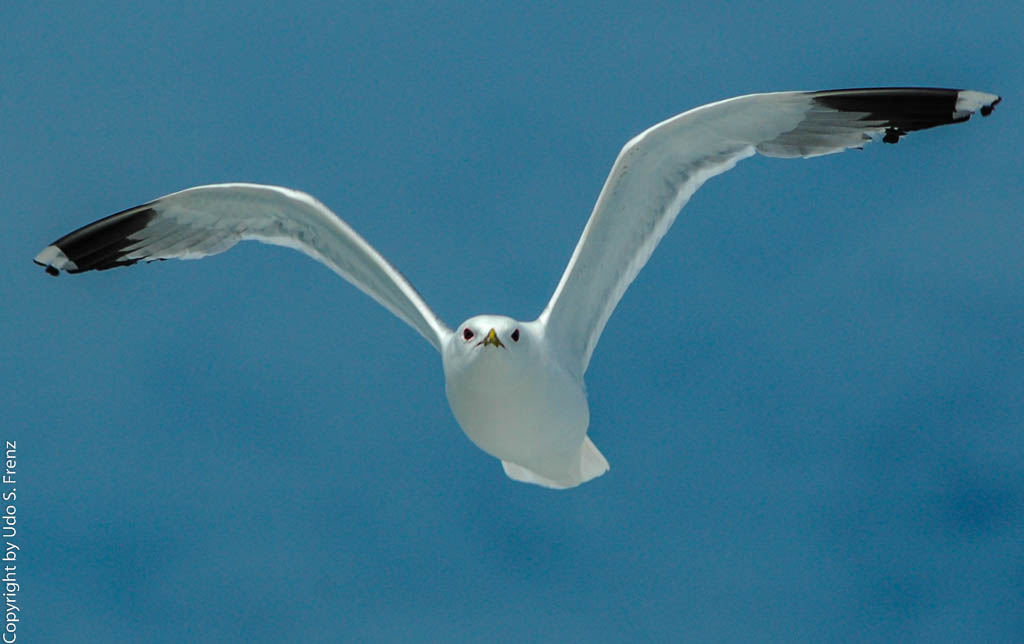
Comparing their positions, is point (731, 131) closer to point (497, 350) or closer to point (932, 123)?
point (932, 123)

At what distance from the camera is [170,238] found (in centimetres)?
1259

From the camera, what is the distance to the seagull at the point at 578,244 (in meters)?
10.6

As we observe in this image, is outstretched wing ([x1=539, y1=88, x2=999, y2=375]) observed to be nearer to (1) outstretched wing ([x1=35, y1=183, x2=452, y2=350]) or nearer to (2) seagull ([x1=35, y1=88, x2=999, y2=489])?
(2) seagull ([x1=35, y1=88, x2=999, y2=489])

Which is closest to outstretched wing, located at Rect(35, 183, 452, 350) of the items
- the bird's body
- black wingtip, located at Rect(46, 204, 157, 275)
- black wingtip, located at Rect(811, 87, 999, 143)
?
black wingtip, located at Rect(46, 204, 157, 275)

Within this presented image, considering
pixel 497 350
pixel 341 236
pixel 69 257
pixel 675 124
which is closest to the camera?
pixel 497 350

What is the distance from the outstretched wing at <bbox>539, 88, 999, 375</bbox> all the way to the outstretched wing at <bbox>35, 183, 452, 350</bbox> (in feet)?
4.79

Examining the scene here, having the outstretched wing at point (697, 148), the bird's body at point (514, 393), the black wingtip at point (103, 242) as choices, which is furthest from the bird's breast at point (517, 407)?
the black wingtip at point (103, 242)

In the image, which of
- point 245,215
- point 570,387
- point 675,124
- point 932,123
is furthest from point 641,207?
point 245,215

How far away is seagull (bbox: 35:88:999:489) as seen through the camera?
1056 centimetres

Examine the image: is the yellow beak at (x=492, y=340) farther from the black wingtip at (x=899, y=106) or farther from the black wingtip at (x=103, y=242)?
the black wingtip at (x=103, y=242)

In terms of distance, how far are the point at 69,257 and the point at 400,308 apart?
11.2ft

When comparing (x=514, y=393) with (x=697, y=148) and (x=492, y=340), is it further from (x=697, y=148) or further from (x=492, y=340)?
(x=697, y=148)

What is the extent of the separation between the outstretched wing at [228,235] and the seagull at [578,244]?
14mm

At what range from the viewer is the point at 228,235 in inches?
493
